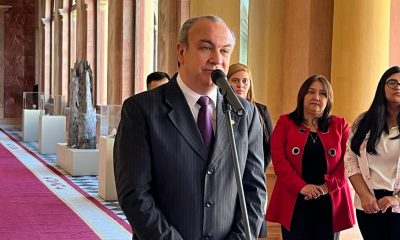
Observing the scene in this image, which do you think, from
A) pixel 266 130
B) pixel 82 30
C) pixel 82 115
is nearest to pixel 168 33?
pixel 82 115

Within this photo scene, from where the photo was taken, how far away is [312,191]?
503cm

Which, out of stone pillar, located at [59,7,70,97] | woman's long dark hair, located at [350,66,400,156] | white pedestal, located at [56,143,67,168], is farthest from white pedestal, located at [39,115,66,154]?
woman's long dark hair, located at [350,66,400,156]

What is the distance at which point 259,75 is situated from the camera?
8359mm

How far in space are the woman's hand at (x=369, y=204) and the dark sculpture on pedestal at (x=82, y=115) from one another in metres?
10.3

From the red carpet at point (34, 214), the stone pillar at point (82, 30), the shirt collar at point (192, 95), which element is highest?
the stone pillar at point (82, 30)

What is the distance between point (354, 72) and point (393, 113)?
1500 mm

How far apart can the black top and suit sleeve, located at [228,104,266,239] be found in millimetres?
1918

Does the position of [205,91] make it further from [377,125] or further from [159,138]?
[377,125]

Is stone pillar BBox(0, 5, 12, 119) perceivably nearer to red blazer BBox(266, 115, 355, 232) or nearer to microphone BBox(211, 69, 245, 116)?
red blazer BBox(266, 115, 355, 232)

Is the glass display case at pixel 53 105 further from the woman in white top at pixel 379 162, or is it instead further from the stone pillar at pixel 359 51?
the woman in white top at pixel 379 162

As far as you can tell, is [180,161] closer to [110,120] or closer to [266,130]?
[266,130]

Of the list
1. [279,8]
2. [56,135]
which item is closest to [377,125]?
[279,8]

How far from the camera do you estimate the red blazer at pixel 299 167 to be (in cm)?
509

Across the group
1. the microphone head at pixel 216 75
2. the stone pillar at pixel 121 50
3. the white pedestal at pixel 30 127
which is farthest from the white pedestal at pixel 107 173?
the white pedestal at pixel 30 127
